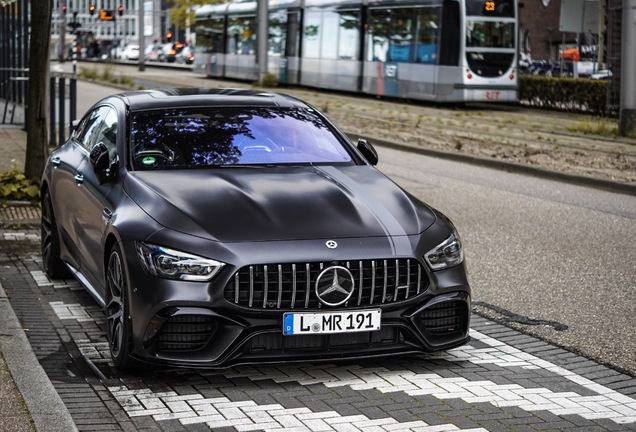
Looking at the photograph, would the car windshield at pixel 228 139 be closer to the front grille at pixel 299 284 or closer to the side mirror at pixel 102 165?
the side mirror at pixel 102 165

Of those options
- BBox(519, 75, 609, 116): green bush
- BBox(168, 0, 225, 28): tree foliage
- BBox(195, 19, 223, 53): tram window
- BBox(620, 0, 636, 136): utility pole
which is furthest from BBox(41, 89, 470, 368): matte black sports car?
BBox(168, 0, 225, 28): tree foliage

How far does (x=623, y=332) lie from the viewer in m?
Answer: 7.45

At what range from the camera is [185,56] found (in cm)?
8988

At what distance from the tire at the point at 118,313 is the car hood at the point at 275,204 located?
339mm

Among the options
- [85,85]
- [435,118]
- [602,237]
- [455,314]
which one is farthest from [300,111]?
[85,85]

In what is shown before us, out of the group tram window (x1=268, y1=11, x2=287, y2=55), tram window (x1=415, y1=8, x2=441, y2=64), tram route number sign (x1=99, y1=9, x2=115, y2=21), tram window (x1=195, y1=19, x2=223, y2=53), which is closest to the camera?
tram window (x1=415, y1=8, x2=441, y2=64)

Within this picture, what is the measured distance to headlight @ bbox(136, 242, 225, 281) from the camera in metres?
5.93

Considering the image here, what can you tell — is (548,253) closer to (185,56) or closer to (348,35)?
(348,35)

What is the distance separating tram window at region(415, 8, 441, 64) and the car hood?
25.7m

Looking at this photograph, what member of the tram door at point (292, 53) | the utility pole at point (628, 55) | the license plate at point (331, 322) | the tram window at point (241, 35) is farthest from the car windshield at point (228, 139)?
the tram window at point (241, 35)

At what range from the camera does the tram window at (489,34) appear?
32562 mm

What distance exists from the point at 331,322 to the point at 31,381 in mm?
1470

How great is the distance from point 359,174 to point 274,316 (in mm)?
1549

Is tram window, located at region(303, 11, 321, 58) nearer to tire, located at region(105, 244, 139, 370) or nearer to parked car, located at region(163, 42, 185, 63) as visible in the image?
tire, located at region(105, 244, 139, 370)
